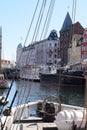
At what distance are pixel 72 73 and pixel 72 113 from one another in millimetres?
51600

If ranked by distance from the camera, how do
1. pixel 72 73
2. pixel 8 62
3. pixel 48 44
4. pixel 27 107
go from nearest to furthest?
pixel 27 107 → pixel 72 73 → pixel 48 44 → pixel 8 62

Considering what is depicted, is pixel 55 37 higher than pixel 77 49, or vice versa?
pixel 55 37

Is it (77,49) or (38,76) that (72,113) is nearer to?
(38,76)

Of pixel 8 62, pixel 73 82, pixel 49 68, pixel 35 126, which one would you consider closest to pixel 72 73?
pixel 73 82

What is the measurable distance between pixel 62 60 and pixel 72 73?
3289cm

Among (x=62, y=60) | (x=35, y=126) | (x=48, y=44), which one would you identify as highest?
(x=48, y=44)

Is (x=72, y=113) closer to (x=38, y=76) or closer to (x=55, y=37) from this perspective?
(x=38, y=76)

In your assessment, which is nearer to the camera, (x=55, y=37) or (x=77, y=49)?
(x=77, y=49)

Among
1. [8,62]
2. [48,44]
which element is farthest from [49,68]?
[8,62]

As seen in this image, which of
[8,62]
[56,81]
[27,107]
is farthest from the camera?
[8,62]

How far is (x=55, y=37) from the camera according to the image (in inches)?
4449

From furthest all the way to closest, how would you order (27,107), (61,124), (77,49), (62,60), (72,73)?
(62,60) → (77,49) → (72,73) → (27,107) → (61,124)

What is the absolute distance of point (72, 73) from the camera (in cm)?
5831

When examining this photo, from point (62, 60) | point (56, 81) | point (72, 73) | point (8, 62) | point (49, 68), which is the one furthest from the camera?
point (8, 62)
